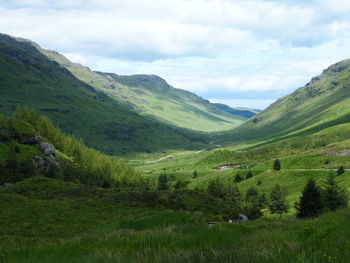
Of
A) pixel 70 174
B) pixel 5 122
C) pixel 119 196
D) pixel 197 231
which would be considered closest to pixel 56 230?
pixel 119 196

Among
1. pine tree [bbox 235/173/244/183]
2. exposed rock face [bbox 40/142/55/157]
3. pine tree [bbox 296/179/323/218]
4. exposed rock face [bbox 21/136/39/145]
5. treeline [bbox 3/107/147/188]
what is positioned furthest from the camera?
pine tree [bbox 235/173/244/183]

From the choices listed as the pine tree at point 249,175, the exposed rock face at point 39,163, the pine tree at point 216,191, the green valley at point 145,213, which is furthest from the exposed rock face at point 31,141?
the pine tree at point 249,175

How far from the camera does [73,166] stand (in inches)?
5064

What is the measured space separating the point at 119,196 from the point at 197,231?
2285 inches

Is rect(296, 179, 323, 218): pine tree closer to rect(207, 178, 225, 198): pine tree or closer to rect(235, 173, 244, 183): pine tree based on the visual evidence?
rect(207, 178, 225, 198): pine tree

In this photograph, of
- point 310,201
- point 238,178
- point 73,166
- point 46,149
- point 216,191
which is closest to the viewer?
point 310,201

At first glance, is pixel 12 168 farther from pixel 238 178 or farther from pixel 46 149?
pixel 238 178

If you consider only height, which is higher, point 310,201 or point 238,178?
point 310,201

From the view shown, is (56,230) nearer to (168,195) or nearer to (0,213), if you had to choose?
(0,213)

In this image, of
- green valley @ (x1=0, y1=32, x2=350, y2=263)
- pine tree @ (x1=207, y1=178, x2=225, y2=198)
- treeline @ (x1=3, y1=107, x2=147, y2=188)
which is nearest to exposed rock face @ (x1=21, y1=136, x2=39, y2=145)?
green valley @ (x1=0, y1=32, x2=350, y2=263)

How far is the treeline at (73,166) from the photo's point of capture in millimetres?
106000

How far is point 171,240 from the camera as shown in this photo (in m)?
9.51

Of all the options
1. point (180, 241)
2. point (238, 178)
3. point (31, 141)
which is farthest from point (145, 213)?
point (238, 178)

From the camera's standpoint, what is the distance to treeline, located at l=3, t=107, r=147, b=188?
106 metres
